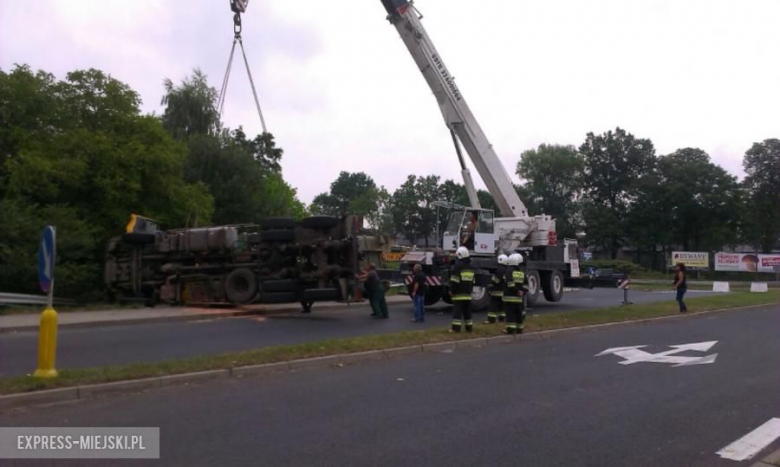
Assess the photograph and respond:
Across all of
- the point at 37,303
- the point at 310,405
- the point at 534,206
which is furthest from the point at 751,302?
the point at 534,206

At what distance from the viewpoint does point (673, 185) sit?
232ft

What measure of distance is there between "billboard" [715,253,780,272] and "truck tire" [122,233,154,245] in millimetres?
49364

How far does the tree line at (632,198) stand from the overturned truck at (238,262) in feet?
158

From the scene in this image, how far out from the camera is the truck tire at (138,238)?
731 inches

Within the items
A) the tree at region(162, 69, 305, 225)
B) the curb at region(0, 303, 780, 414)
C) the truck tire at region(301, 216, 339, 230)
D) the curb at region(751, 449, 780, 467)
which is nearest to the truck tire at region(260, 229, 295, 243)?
the truck tire at region(301, 216, 339, 230)

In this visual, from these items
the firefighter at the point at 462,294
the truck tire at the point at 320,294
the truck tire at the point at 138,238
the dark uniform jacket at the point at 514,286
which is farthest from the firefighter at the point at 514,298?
the truck tire at the point at 138,238

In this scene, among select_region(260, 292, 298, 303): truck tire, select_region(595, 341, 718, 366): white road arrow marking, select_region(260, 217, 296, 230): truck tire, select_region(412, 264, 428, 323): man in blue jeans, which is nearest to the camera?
select_region(595, 341, 718, 366): white road arrow marking

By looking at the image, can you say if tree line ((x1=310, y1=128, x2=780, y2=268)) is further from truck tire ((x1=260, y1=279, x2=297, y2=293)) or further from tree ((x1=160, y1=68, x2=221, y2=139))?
truck tire ((x1=260, y1=279, x2=297, y2=293))

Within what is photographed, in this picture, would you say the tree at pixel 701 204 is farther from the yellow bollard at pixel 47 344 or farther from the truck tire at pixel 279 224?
the yellow bollard at pixel 47 344

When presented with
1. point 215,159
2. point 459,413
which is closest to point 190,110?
point 215,159

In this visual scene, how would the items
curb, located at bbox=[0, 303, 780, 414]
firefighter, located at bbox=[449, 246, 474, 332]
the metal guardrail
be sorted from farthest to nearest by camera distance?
the metal guardrail, firefighter, located at bbox=[449, 246, 474, 332], curb, located at bbox=[0, 303, 780, 414]

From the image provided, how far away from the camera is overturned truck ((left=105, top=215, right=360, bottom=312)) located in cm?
1702

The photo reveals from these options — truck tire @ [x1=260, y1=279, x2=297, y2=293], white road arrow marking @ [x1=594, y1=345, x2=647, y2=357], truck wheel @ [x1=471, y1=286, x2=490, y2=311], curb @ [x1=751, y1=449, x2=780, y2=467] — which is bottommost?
curb @ [x1=751, y1=449, x2=780, y2=467]

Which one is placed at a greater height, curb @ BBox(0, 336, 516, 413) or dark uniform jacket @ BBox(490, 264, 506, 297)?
dark uniform jacket @ BBox(490, 264, 506, 297)
